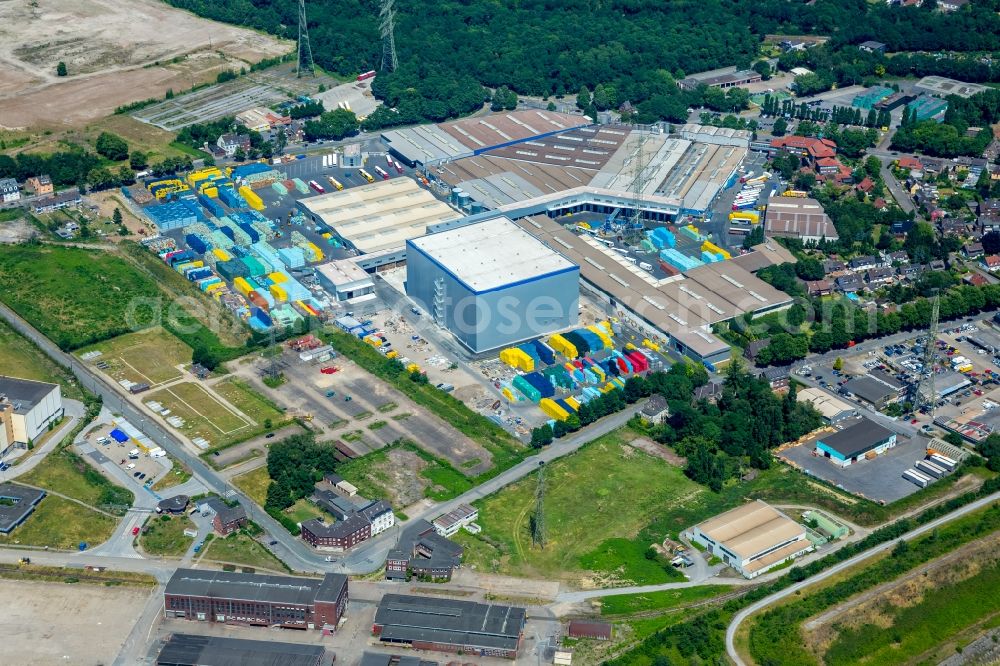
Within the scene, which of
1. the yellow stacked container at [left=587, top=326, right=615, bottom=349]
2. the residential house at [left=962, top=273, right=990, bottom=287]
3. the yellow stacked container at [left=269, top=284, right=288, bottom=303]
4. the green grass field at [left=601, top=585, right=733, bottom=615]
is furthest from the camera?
the residential house at [left=962, top=273, right=990, bottom=287]

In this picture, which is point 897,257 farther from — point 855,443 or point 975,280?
point 855,443

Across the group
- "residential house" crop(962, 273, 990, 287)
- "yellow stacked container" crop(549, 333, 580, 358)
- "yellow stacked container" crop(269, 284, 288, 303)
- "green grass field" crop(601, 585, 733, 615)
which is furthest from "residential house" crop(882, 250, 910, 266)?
"yellow stacked container" crop(269, 284, 288, 303)

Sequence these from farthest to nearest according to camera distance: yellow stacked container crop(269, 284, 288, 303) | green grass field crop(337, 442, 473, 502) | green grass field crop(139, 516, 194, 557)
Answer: yellow stacked container crop(269, 284, 288, 303) < green grass field crop(337, 442, 473, 502) < green grass field crop(139, 516, 194, 557)

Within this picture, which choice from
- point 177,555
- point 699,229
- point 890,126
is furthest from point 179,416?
point 890,126

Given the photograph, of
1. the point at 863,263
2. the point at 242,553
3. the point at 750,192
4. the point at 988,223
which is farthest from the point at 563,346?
the point at 988,223

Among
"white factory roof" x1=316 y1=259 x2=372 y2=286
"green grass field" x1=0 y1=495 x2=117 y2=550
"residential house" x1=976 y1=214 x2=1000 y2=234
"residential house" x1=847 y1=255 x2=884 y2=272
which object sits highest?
"residential house" x1=976 y1=214 x2=1000 y2=234

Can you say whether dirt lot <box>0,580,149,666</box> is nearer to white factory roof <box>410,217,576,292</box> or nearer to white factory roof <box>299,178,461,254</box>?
white factory roof <box>410,217,576,292</box>

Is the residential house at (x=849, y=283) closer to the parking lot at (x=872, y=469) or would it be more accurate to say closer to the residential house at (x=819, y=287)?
the residential house at (x=819, y=287)
